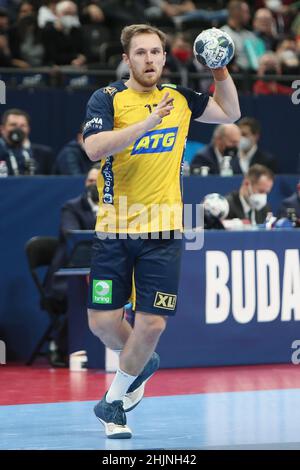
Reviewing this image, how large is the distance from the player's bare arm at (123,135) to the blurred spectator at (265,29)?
11196 mm

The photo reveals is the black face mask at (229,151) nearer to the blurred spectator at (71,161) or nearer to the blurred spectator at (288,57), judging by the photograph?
the blurred spectator at (71,161)

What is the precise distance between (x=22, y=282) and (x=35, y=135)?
3442mm

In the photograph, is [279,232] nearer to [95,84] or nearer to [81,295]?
[81,295]

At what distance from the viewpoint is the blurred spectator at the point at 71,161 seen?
13500 mm

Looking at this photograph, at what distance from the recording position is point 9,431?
7.95 metres

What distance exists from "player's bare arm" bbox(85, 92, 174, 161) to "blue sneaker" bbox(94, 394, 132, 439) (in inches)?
59.0

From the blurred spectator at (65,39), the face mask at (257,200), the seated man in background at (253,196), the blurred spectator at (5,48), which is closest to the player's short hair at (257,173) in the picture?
the seated man in background at (253,196)

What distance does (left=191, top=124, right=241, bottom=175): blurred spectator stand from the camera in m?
13.7

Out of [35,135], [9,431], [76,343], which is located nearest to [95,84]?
[35,135]

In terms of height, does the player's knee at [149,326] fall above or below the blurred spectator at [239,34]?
below

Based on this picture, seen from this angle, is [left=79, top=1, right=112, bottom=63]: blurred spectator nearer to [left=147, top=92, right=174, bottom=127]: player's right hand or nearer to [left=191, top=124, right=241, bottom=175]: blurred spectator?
[left=191, top=124, right=241, bottom=175]: blurred spectator

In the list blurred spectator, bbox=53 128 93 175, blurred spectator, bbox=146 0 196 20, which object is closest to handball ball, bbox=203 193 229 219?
blurred spectator, bbox=53 128 93 175

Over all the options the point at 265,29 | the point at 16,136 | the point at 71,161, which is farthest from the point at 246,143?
the point at 265,29

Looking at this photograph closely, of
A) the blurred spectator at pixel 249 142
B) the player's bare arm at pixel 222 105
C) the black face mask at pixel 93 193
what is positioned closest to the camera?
the player's bare arm at pixel 222 105
